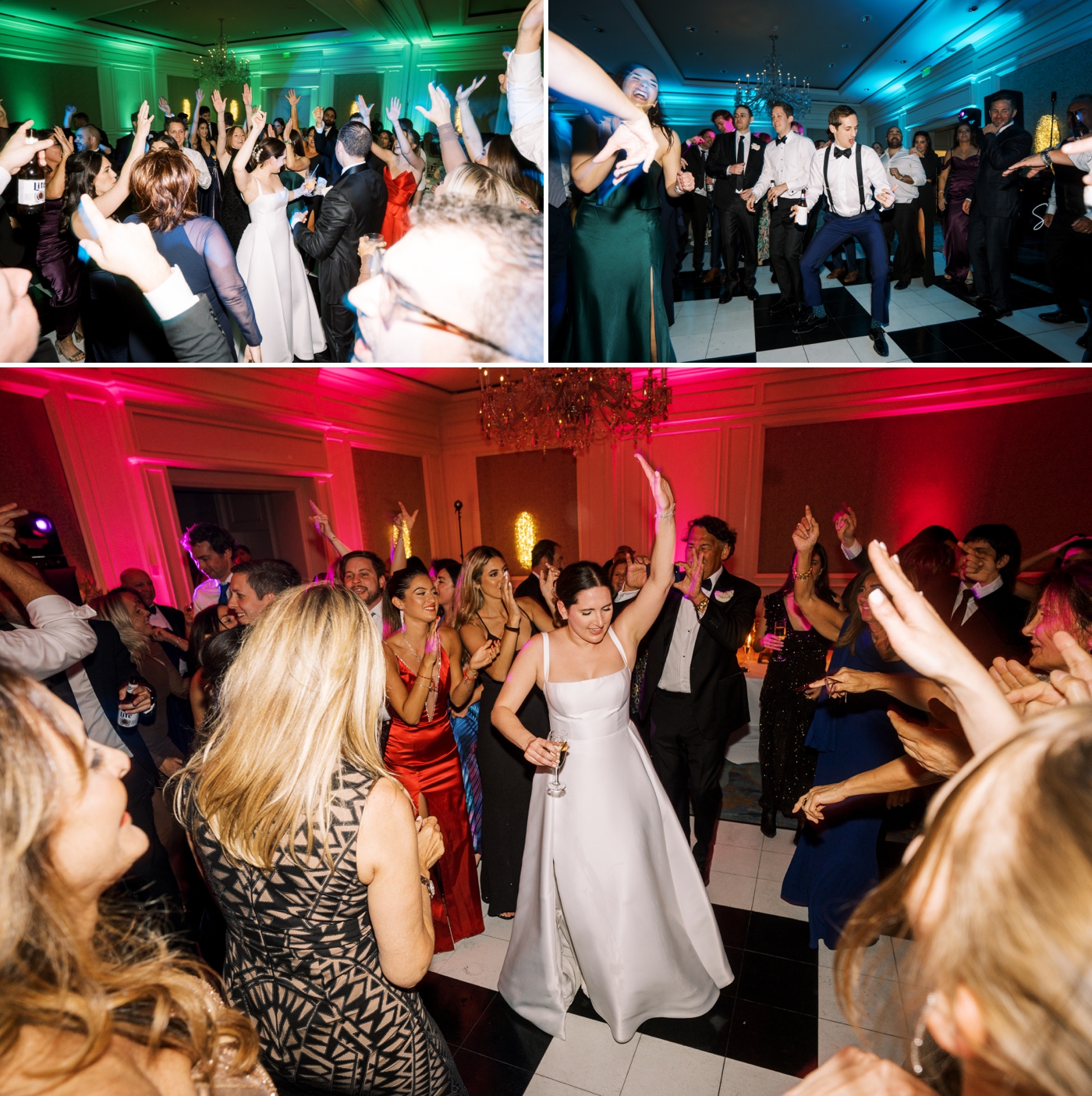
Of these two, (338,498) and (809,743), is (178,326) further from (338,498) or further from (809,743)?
(809,743)

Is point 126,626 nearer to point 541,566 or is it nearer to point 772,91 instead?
point 541,566

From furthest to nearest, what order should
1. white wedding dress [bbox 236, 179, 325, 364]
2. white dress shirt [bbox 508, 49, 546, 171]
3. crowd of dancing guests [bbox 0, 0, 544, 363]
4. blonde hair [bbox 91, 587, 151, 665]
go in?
blonde hair [bbox 91, 587, 151, 665] < white wedding dress [bbox 236, 179, 325, 364] < crowd of dancing guests [bbox 0, 0, 544, 363] < white dress shirt [bbox 508, 49, 546, 171]

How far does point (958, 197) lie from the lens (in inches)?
82.2

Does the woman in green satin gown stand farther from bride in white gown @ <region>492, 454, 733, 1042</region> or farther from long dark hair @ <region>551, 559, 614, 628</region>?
long dark hair @ <region>551, 559, 614, 628</region>

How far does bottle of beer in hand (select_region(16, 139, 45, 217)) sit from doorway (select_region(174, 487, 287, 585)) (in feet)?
6.32

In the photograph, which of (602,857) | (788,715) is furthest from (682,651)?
(602,857)

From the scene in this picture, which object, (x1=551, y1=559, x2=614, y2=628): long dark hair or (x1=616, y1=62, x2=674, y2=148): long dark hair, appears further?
(x1=551, y1=559, x2=614, y2=628): long dark hair

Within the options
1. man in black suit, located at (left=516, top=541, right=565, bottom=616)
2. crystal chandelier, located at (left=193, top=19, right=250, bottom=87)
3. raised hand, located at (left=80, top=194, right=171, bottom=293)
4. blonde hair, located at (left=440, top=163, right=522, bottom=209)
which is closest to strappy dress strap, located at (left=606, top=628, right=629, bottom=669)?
man in black suit, located at (left=516, top=541, right=565, bottom=616)

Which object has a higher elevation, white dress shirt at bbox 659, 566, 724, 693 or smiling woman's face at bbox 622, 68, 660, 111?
smiling woman's face at bbox 622, 68, 660, 111

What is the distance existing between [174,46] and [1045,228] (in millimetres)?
3040

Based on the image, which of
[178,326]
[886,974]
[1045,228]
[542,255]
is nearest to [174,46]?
[178,326]

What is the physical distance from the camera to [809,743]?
258 cm

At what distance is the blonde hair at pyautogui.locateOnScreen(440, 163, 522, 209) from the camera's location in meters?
2.11

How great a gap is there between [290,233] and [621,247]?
1276mm
